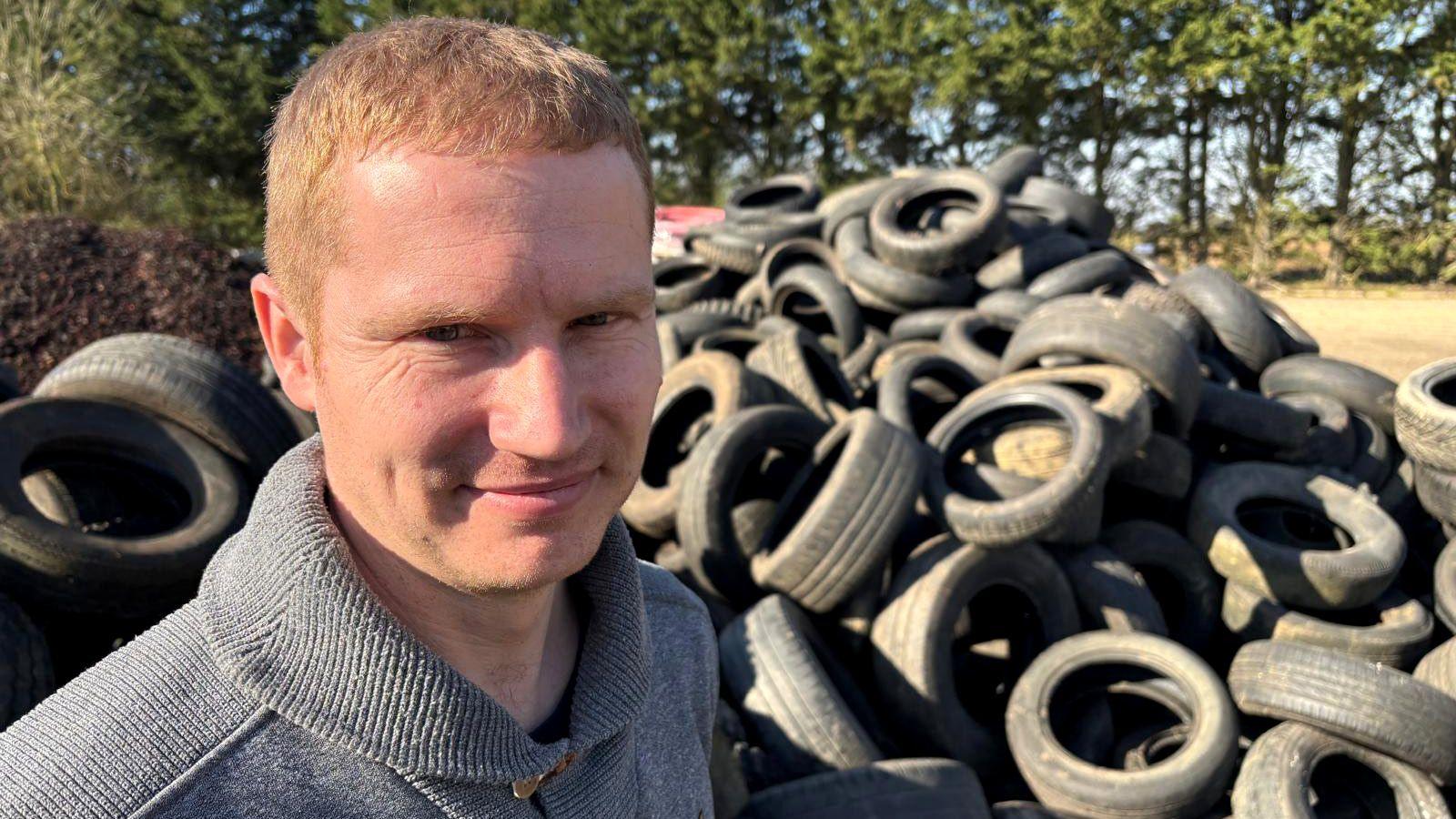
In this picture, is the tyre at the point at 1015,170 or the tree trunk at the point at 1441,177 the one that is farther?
the tree trunk at the point at 1441,177

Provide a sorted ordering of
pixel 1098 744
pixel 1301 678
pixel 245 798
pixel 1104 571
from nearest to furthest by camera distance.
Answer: pixel 245 798, pixel 1301 678, pixel 1098 744, pixel 1104 571

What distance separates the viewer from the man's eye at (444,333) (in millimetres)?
1024

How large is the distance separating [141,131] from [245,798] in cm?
2525

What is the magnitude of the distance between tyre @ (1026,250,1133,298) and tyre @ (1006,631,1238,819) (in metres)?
3.77

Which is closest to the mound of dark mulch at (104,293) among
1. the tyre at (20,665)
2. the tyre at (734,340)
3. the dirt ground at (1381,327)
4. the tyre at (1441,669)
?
the tyre at (734,340)

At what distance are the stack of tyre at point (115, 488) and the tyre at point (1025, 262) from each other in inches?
206

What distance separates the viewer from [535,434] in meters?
→ 1.04

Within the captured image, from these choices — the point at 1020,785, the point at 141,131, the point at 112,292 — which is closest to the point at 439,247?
the point at 1020,785

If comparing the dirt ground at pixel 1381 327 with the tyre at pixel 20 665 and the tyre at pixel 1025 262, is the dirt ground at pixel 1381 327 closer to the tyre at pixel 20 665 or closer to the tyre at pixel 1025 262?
the tyre at pixel 1025 262

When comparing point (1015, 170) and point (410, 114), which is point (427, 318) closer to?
point (410, 114)

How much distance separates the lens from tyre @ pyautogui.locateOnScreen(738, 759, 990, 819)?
3186 millimetres

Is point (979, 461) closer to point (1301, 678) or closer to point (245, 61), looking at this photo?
point (1301, 678)

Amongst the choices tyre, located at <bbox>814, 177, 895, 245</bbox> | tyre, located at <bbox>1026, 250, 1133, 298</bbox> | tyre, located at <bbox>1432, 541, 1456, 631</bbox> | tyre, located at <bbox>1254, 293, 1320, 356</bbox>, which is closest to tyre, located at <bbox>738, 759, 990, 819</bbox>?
tyre, located at <bbox>1432, 541, 1456, 631</bbox>

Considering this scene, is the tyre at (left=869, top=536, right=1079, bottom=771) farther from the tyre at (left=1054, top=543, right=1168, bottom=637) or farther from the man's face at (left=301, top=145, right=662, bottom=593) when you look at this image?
the man's face at (left=301, top=145, right=662, bottom=593)
